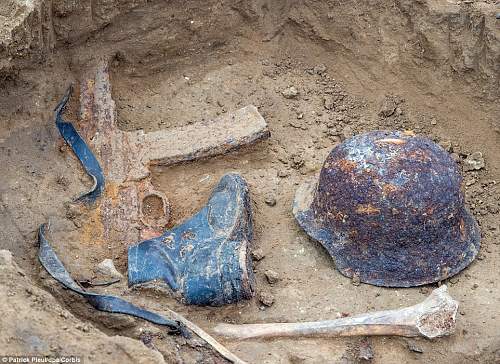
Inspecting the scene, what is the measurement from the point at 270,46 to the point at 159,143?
59.3 inches

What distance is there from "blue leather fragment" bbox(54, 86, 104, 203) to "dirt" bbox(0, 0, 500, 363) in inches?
2.2

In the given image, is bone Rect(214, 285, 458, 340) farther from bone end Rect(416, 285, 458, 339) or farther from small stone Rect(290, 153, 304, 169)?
small stone Rect(290, 153, 304, 169)

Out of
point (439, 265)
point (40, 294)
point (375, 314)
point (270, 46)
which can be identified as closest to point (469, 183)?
point (439, 265)

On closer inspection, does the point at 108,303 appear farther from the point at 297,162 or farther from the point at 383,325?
the point at 297,162

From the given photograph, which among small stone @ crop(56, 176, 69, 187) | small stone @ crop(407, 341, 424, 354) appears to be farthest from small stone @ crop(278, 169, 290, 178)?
small stone @ crop(407, 341, 424, 354)

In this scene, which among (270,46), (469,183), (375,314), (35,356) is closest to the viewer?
(35,356)

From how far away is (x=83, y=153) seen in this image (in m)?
4.86

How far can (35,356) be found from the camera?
2996 millimetres

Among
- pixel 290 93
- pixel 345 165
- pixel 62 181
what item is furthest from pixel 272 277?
pixel 290 93

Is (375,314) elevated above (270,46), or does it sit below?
below

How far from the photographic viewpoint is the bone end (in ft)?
12.7

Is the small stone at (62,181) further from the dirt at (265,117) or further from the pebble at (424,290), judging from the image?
the pebble at (424,290)

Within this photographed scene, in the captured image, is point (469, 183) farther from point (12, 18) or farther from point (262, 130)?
point (12, 18)

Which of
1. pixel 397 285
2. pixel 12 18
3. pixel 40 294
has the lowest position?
pixel 397 285
